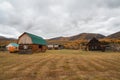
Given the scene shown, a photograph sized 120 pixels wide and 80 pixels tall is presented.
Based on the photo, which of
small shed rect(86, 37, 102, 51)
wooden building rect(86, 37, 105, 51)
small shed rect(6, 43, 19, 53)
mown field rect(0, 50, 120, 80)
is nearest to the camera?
mown field rect(0, 50, 120, 80)

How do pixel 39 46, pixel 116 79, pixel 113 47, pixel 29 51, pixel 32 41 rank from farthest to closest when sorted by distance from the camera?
pixel 113 47 < pixel 39 46 < pixel 32 41 < pixel 29 51 < pixel 116 79

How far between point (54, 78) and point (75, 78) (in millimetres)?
1508

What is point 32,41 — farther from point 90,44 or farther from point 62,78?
point 62,78

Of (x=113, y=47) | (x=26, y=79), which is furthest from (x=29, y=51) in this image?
(x=113, y=47)

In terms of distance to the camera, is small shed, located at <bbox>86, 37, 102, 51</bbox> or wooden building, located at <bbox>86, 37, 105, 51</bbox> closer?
wooden building, located at <bbox>86, 37, 105, 51</bbox>

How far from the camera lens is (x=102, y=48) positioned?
6675 centimetres

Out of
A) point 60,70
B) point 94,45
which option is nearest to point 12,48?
point 94,45

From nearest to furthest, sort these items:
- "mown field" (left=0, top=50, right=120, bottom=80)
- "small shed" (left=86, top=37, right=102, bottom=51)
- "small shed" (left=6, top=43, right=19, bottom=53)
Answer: "mown field" (left=0, top=50, right=120, bottom=80) < "small shed" (left=6, top=43, right=19, bottom=53) < "small shed" (left=86, top=37, right=102, bottom=51)

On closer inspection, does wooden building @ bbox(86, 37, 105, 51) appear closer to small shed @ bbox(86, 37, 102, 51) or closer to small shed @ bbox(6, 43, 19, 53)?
small shed @ bbox(86, 37, 102, 51)

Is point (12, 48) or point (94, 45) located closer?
point (12, 48)

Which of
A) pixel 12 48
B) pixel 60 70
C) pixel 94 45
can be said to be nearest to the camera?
pixel 60 70

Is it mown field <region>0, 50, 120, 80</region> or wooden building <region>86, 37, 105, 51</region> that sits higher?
wooden building <region>86, 37, 105, 51</region>

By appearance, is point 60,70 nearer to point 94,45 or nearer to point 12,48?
point 12,48

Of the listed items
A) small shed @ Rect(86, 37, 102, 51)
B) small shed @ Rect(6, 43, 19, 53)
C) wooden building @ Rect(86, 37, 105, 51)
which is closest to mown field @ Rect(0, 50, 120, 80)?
small shed @ Rect(6, 43, 19, 53)
